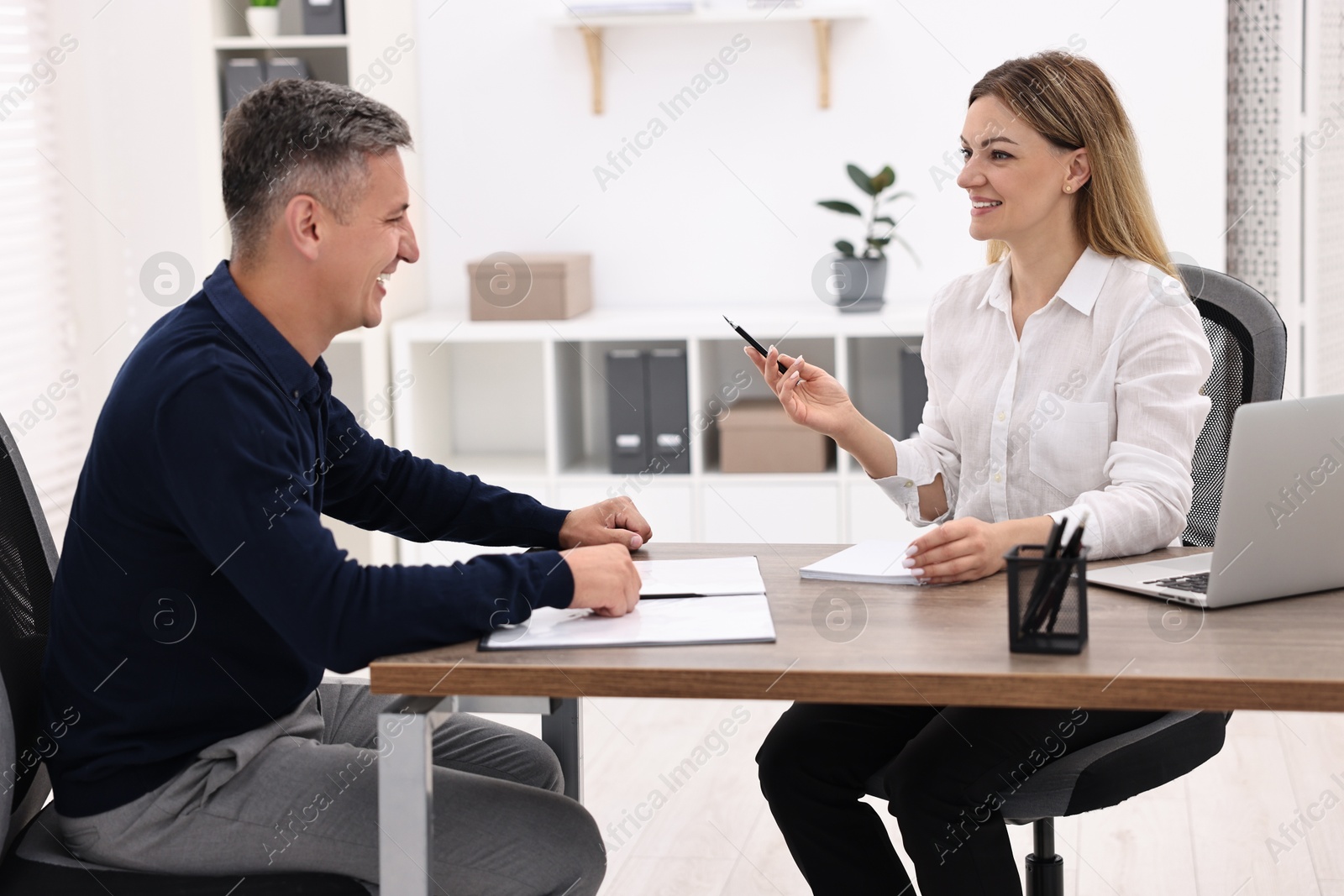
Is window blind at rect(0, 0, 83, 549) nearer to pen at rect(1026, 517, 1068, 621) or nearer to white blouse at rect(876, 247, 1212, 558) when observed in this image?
white blouse at rect(876, 247, 1212, 558)

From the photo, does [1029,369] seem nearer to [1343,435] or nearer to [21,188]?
[1343,435]

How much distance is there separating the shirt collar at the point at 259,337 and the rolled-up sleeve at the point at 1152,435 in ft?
2.86

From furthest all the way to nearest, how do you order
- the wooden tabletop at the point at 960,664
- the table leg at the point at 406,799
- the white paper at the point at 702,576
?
the white paper at the point at 702,576 → the table leg at the point at 406,799 → the wooden tabletop at the point at 960,664

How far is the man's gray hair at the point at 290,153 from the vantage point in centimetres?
136

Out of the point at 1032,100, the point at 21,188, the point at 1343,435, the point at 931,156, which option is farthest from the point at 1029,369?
the point at 21,188

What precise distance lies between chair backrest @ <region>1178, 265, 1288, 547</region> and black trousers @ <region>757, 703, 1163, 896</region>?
1.56ft

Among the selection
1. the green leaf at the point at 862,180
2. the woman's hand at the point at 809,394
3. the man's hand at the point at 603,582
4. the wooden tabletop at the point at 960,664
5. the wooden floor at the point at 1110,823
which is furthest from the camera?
the green leaf at the point at 862,180

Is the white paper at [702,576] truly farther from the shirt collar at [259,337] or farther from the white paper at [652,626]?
the shirt collar at [259,337]

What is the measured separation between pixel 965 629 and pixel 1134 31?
2733 millimetres

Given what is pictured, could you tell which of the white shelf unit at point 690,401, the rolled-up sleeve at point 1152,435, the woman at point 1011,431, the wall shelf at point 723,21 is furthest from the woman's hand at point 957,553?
the wall shelf at point 723,21

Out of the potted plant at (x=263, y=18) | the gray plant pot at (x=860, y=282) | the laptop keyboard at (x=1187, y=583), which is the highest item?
the potted plant at (x=263, y=18)

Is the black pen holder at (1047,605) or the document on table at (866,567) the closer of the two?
the black pen holder at (1047,605)

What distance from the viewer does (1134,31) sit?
11.4 ft

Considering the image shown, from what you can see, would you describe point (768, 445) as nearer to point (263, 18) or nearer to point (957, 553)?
point (263, 18)
